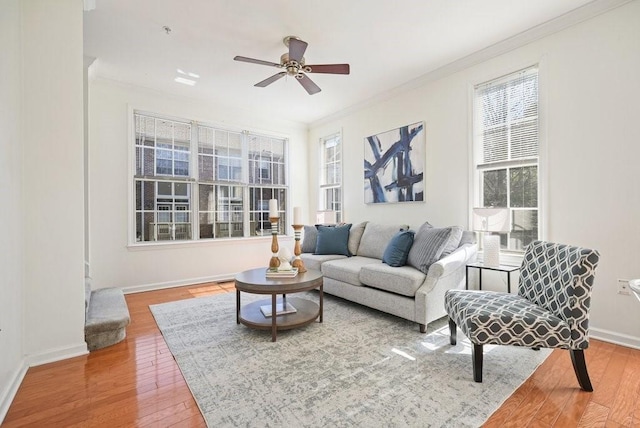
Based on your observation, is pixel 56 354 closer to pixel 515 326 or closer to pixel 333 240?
pixel 333 240

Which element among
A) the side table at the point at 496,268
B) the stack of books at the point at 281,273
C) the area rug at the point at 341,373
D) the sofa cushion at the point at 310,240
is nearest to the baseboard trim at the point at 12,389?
the area rug at the point at 341,373

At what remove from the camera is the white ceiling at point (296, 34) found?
8.46 feet

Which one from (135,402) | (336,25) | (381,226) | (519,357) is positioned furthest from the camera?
(381,226)

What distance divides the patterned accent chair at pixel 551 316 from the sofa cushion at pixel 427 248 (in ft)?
2.79

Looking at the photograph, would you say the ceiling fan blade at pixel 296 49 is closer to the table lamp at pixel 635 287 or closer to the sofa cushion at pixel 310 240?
the sofa cushion at pixel 310 240

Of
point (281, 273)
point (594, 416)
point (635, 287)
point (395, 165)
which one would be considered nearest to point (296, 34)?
point (395, 165)

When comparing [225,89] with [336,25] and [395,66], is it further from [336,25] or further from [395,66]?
[395,66]

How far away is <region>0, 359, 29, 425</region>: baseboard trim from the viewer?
5.44 feet

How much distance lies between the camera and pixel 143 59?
11.4 feet

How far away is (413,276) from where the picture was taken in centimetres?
280

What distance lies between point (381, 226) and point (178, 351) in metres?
2.80

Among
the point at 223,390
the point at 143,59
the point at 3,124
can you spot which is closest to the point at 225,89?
the point at 143,59

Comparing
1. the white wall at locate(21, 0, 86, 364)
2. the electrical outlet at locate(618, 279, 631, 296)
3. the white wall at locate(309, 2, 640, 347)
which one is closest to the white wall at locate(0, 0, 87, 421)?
the white wall at locate(21, 0, 86, 364)

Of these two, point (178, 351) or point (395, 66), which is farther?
point (395, 66)
